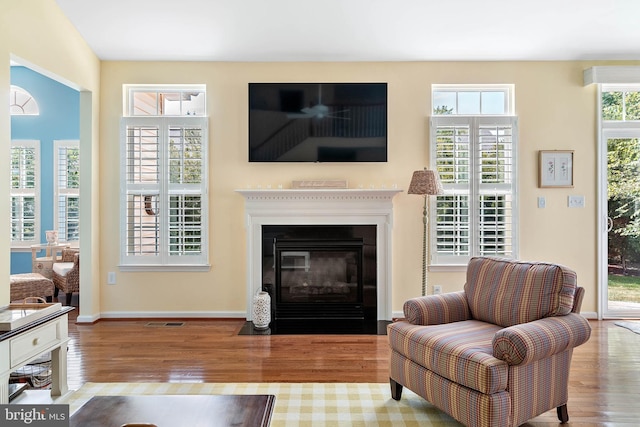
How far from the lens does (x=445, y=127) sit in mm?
4621

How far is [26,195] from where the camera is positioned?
20.3 feet

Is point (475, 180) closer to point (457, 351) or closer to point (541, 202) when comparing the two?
point (541, 202)

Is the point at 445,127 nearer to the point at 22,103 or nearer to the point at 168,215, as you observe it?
the point at 168,215

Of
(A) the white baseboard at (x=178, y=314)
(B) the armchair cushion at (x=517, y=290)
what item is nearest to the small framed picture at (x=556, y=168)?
(B) the armchair cushion at (x=517, y=290)

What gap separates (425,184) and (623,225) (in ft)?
8.11

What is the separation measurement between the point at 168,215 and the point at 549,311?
3.71 meters

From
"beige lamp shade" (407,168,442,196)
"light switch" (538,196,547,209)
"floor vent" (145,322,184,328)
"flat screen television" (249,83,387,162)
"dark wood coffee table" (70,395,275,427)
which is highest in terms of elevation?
"flat screen television" (249,83,387,162)

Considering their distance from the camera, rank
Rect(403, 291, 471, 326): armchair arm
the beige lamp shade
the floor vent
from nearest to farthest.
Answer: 1. Rect(403, 291, 471, 326): armchair arm
2. the beige lamp shade
3. the floor vent

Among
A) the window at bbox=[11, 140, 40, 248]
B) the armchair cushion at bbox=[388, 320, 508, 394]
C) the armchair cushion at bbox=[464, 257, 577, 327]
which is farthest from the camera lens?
the window at bbox=[11, 140, 40, 248]

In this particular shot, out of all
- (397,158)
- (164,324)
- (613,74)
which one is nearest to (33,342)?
(164,324)

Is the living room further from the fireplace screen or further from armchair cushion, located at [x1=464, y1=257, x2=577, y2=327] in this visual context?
armchair cushion, located at [x1=464, y1=257, x2=577, y2=327]

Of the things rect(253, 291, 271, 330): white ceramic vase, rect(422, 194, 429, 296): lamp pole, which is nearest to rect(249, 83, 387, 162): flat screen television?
rect(422, 194, 429, 296): lamp pole

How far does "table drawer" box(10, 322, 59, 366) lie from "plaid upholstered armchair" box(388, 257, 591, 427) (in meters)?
2.10

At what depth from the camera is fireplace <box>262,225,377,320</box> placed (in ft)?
15.2
